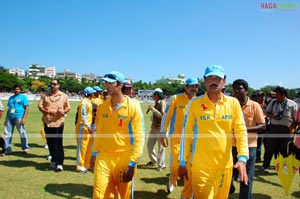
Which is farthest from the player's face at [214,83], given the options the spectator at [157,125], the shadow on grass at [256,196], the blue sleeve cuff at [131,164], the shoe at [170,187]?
the spectator at [157,125]

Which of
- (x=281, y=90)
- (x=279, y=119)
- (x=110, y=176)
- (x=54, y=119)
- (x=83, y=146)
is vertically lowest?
(x=83, y=146)

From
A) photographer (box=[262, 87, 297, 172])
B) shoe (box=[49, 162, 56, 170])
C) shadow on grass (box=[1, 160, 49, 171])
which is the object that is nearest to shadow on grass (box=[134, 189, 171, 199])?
shoe (box=[49, 162, 56, 170])

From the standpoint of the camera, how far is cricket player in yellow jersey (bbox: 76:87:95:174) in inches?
280

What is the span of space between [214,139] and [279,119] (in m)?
5.10

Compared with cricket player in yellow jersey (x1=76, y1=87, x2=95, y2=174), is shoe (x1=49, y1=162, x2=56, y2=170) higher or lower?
lower

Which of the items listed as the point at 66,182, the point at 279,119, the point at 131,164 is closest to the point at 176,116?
the point at 131,164

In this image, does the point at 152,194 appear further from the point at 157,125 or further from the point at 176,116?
the point at 157,125

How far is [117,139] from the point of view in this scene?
12.4 feet

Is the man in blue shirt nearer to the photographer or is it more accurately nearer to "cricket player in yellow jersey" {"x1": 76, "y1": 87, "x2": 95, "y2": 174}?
"cricket player in yellow jersey" {"x1": 76, "y1": 87, "x2": 95, "y2": 174}

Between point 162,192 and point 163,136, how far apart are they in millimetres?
1188

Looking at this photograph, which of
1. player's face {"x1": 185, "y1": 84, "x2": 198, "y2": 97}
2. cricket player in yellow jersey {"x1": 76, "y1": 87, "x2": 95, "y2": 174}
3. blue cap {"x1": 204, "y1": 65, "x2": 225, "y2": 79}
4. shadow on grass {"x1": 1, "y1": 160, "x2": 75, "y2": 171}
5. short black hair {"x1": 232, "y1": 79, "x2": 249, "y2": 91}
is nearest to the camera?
blue cap {"x1": 204, "y1": 65, "x2": 225, "y2": 79}

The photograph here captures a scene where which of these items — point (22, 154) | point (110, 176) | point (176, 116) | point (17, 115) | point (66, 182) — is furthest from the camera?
point (17, 115)

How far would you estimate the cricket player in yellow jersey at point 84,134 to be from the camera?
7109 mm

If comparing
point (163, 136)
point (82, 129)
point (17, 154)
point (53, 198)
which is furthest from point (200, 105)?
point (17, 154)
